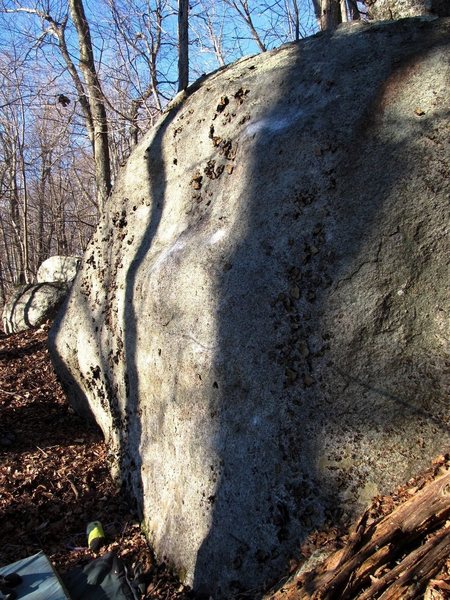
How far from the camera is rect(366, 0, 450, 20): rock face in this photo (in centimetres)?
460

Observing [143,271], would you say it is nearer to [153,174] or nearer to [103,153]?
[153,174]

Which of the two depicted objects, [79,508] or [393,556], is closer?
[393,556]

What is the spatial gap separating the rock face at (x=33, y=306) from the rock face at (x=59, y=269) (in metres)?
1.06

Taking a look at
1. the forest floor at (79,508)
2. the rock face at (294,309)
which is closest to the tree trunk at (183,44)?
the rock face at (294,309)

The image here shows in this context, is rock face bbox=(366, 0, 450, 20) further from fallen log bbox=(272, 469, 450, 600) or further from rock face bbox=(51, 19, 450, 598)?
fallen log bbox=(272, 469, 450, 600)

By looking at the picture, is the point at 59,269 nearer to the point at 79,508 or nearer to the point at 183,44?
the point at 183,44

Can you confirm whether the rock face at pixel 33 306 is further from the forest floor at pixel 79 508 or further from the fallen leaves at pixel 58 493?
the fallen leaves at pixel 58 493

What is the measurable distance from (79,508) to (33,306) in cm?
795

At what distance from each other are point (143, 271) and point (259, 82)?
199cm

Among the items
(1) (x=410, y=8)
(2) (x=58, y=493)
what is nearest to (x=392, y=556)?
(2) (x=58, y=493)

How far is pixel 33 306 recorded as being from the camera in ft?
39.0

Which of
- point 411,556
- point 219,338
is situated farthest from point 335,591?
point 219,338

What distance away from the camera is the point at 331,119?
12.1 feet

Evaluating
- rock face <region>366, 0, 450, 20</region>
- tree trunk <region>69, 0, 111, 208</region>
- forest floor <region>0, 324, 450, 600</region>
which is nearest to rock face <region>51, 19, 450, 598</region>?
forest floor <region>0, 324, 450, 600</region>
